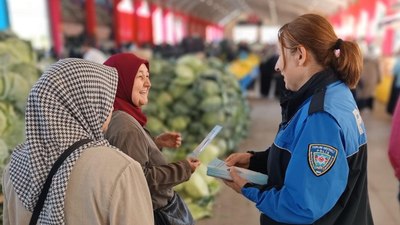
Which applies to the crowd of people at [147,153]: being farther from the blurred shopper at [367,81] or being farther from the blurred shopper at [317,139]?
the blurred shopper at [367,81]

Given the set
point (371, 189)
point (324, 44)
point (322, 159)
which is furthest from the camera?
point (371, 189)

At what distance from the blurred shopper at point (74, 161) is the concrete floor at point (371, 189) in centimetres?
264

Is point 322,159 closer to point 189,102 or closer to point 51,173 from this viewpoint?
point 51,173

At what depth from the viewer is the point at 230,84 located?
6.12 meters

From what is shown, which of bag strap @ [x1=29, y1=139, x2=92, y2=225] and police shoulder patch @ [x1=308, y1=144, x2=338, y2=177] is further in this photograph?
police shoulder patch @ [x1=308, y1=144, x2=338, y2=177]

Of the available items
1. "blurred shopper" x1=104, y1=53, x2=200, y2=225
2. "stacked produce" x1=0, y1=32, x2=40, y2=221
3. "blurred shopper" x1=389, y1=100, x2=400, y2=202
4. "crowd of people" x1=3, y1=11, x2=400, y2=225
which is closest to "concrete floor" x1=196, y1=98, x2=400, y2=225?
"blurred shopper" x1=389, y1=100, x2=400, y2=202

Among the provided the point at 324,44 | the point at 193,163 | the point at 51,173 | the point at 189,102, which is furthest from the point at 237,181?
the point at 189,102

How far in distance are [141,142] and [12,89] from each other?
5.98 ft

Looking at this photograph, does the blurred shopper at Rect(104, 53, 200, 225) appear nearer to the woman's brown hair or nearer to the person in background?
the woman's brown hair

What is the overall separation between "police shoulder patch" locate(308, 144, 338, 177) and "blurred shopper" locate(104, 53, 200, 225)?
0.64 m

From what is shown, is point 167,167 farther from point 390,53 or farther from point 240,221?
point 390,53

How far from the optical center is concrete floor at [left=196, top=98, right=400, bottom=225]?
3.88 m

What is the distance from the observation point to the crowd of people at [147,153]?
126cm

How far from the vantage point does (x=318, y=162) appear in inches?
53.9
